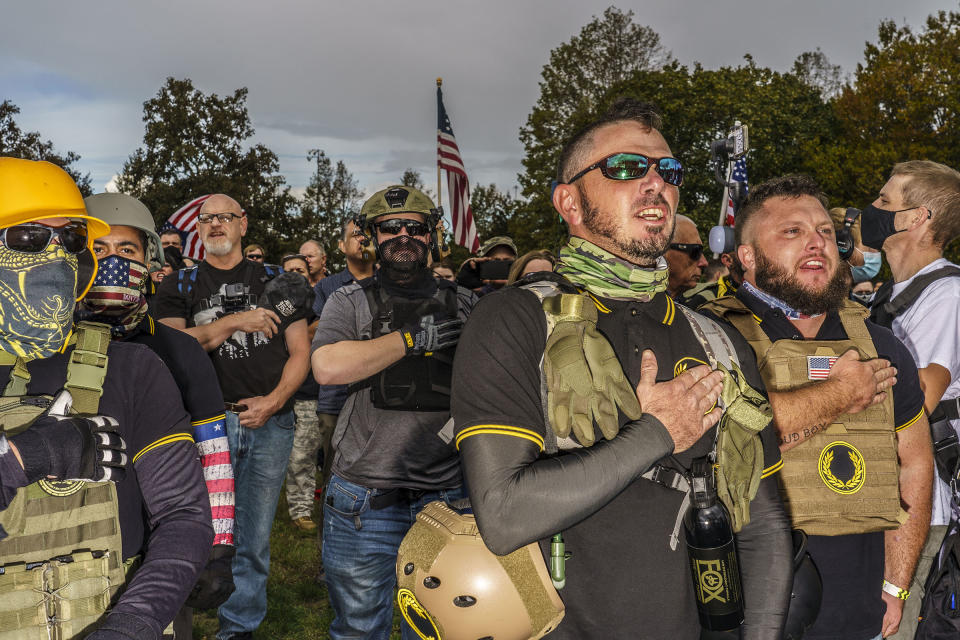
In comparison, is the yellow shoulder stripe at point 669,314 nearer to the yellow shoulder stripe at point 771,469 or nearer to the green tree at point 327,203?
the yellow shoulder stripe at point 771,469

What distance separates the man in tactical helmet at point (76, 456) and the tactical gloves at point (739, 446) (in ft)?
5.61

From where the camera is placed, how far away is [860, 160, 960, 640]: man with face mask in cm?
379

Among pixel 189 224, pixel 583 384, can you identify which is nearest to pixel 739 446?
pixel 583 384

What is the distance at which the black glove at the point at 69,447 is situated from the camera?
6.29 ft

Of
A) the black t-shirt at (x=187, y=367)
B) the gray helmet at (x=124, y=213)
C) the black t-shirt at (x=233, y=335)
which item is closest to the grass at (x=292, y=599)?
the black t-shirt at (x=233, y=335)

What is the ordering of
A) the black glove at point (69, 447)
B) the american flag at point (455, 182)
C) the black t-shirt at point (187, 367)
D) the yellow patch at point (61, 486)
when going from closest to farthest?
the black glove at point (69, 447) → the yellow patch at point (61, 486) → the black t-shirt at point (187, 367) → the american flag at point (455, 182)

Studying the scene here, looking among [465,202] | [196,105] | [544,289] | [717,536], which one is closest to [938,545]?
[717,536]

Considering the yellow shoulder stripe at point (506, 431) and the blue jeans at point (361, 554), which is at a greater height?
the yellow shoulder stripe at point (506, 431)

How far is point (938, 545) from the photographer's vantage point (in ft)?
12.9

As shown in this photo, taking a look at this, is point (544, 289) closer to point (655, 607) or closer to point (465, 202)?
point (655, 607)

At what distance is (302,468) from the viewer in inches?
337

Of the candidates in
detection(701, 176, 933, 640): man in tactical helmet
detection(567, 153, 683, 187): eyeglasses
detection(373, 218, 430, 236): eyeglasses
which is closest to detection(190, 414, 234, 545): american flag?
detection(373, 218, 430, 236): eyeglasses

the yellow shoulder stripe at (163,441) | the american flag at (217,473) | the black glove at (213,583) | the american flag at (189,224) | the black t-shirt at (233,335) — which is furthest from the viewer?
the american flag at (189,224)

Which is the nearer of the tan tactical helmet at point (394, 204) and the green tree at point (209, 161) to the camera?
the tan tactical helmet at point (394, 204)
